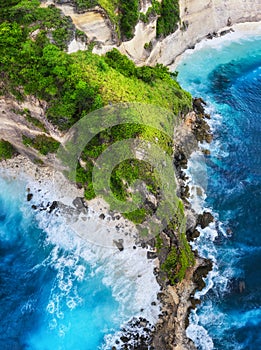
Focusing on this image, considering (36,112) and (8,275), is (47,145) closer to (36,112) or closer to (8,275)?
(36,112)

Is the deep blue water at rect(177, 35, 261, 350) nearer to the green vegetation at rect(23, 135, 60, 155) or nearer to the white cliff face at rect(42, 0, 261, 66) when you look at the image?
the white cliff face at rect(42, 0, 261, 66)

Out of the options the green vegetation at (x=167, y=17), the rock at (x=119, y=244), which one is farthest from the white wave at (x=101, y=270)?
the green vegetation at (x=167, y=17)

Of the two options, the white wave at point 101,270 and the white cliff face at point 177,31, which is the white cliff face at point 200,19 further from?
the white wave at point 101,270

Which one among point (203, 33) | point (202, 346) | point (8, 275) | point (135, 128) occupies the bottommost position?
point (202, 346)

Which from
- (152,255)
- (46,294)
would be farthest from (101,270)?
(46,294)

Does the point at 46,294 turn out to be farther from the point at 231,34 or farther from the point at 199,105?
the point at 231,34

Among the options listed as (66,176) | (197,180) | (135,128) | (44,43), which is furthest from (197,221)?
(44,43)
